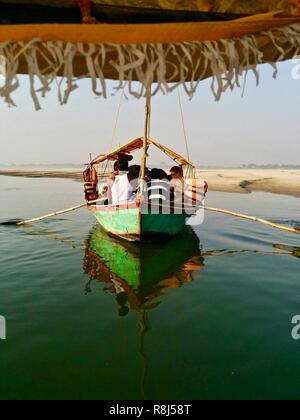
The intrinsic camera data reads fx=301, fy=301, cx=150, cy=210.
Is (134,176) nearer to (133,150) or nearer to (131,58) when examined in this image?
(133,150)

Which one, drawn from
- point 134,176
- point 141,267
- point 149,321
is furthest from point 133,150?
point 149,321

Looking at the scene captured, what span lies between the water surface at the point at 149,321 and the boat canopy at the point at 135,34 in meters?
3.10

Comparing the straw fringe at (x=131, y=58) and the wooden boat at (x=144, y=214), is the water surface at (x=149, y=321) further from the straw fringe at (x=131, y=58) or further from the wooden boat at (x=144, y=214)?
the straw fringe at (x=131, y=58)

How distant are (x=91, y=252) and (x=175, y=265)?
9.00 ft

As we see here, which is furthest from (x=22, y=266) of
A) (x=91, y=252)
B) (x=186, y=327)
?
(x=186, y=327)

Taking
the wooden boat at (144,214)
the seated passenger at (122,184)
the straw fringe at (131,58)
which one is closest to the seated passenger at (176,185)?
the wooden boat at (144,214)

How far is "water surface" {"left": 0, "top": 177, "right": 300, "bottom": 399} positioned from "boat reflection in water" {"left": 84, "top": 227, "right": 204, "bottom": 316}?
3 cm

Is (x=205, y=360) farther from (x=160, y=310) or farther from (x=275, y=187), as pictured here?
(x=275, y=187)

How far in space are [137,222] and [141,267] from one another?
1.46 metres

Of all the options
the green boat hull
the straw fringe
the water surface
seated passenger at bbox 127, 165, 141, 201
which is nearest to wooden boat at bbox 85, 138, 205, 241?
the green boat hull

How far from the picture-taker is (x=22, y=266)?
25.2 ft

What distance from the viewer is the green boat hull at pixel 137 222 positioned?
855cm

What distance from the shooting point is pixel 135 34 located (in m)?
2.00

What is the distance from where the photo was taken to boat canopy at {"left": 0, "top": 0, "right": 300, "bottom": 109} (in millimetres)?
1992
